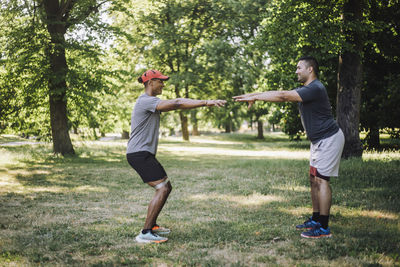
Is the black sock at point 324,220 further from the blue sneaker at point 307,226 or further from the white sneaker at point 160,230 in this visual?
the white sneaker at point 160,230

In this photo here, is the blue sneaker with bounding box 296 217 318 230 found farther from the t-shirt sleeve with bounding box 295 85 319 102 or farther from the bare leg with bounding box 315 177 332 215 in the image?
the t-shirt sleeve with bounding box 295 85 319 102

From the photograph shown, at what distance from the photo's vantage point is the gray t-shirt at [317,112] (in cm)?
464

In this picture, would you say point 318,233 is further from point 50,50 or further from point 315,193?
point 50,50

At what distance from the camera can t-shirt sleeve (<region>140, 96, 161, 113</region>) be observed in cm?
456

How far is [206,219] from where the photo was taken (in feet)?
19.2

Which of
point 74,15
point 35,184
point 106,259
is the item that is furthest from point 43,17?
point 106,259

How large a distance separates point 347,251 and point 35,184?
8435mm

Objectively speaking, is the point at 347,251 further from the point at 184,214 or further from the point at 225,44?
the point at 225,44

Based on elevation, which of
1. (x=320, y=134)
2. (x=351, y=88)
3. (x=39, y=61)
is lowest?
(x=320, y=134)

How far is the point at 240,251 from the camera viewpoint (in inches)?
169

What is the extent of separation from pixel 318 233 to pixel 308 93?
76.7 inches

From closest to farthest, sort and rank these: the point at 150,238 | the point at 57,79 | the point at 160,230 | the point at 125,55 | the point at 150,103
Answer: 1. the point at 150,103
2. the point at 150,238
3. the point at 160,230
4. the point at 57,79
5. the point at 125,55

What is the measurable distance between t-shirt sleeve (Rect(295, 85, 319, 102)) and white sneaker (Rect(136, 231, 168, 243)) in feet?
8.93

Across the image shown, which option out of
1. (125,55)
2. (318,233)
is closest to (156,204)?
(318,233)
